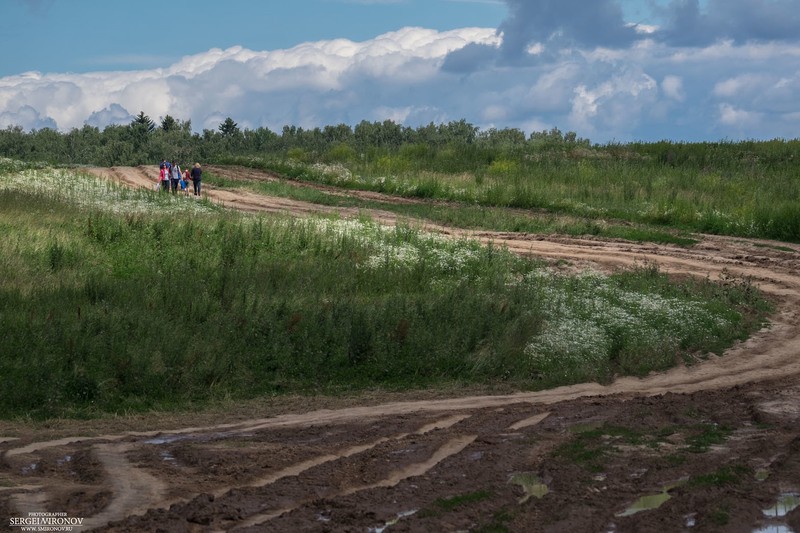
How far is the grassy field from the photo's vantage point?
14.0 meters

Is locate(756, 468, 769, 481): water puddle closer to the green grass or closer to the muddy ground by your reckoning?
the muddy ground

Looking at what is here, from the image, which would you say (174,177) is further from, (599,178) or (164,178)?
(599,178)

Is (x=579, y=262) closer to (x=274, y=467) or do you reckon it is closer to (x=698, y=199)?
(x=698, y=199)

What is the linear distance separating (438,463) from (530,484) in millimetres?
1029

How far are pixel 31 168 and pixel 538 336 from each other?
29.3 meters

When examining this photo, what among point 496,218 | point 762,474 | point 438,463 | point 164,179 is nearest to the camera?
point 762,474

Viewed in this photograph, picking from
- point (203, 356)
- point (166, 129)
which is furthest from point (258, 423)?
point (166, 129)

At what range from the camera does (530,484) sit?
28.6 feet

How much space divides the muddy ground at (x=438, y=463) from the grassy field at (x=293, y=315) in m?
0.96

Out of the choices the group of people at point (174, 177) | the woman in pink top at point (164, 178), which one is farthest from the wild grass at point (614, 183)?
the woman in pink top at point (164, 178)

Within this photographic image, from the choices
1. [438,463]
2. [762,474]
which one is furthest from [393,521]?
[762,474]

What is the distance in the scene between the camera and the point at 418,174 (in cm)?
4366

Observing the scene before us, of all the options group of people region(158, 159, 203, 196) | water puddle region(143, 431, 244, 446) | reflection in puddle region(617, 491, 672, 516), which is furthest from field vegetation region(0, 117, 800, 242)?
reflection in puddle region(617, 491, 672, 516)

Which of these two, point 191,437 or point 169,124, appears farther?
point 169,124
